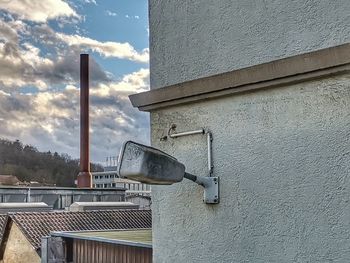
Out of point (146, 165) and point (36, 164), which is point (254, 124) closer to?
point (146, 165)

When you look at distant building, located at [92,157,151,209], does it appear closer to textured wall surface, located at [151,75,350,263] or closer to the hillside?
the hillside

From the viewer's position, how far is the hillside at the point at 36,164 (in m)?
29.3

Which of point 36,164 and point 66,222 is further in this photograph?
point 36,164

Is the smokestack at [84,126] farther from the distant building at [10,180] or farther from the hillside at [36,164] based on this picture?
the distant building at [10,180]

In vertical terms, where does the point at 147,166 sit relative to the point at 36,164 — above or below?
below

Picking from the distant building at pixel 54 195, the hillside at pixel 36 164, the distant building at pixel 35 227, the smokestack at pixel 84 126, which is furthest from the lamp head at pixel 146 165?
the hillside at pixel 36 164

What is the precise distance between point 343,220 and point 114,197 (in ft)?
60.4

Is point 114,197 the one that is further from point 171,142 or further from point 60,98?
point 171,142

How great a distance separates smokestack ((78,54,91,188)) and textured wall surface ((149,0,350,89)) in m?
19.0

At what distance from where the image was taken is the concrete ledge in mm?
2510

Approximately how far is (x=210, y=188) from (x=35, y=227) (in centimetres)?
916

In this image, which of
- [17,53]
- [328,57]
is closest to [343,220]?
[328,57]

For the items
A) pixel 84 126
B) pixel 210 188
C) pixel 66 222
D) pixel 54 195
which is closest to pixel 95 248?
pixel 210 188

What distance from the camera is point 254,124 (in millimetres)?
2865
